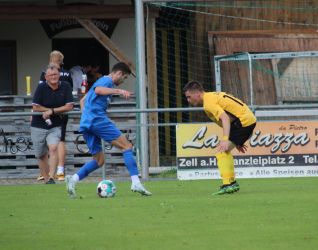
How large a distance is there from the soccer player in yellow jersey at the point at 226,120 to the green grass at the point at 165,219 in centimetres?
33

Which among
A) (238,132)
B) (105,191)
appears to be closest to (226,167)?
(238,132)

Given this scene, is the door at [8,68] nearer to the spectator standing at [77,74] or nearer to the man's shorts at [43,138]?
the spectator standing at [77,74]

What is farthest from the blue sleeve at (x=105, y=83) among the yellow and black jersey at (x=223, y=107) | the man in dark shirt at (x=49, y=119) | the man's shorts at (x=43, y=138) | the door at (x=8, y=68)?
the door at (x=8, y=68)

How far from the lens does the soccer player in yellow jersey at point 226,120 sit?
48.6ft

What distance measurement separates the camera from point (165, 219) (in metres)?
11.9

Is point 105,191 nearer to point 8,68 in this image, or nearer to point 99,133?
point 99,133

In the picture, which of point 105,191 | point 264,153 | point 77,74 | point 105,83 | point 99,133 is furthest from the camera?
point 77,74

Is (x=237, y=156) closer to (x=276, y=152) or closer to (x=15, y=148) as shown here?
(x=276, y=152)

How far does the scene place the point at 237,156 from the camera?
19266mm

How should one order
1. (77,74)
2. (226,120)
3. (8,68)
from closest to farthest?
(226,120) < (77,74) < (8,68)

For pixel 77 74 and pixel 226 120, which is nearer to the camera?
pixel 226 120

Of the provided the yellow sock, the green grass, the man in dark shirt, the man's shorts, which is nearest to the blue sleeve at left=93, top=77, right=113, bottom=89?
the green grass

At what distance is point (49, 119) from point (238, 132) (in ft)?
14.7

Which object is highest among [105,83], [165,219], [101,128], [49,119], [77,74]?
[77,74]
